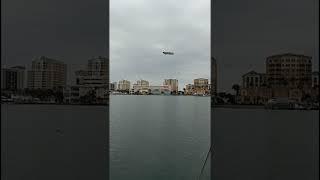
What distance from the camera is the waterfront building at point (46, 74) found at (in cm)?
945

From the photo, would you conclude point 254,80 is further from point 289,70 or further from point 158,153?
point 158,153

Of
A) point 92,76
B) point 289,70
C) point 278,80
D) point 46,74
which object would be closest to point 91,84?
point 92,76

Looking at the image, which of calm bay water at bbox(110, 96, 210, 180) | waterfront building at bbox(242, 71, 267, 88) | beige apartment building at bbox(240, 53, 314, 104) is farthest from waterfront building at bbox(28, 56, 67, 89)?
beige apartment building at bbox(240, 53, 314, 104)

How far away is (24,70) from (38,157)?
3289mm

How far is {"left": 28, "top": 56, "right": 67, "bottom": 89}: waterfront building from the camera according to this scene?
31.0 ft

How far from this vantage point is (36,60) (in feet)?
31.3

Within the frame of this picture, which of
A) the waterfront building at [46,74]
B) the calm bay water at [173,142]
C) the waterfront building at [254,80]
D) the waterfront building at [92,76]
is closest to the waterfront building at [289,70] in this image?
the waterfront building at [254,80]

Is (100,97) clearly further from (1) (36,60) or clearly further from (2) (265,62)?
(2) (265,62)

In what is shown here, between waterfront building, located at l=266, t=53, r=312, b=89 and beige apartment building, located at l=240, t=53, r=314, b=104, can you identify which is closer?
waterfront building, located at l=266, t=53, r=312, b=89

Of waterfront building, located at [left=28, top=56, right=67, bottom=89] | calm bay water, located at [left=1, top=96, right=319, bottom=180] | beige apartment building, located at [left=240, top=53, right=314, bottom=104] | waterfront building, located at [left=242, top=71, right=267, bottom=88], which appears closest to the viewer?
calm bay water, located at [left=1, top=96, right=319, bottom=180]

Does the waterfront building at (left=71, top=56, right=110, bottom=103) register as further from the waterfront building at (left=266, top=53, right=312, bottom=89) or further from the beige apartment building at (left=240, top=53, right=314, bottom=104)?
the waterfront building at (left=266, top=53, right=312, bottom=89)

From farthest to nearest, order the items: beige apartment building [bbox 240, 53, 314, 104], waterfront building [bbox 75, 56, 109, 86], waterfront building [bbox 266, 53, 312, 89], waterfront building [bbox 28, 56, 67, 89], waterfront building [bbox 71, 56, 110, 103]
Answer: waterfront building [bbox 28, 56, 67, 89], waterfront building [bbox 71, 56, 110, 103], waterfront building [bbox 75, 56, 109, 86], beige apartment building [bbox 240, 53, 314, 104], waterfront building [bbox 266, 53, 312, 89]

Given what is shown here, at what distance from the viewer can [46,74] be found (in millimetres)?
10391

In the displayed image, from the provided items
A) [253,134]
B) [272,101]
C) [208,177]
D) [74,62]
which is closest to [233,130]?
[253,134]
